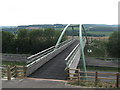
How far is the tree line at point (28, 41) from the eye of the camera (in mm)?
51188

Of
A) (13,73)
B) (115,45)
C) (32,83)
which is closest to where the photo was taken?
(32,83)

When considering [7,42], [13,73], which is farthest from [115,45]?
[13,73]

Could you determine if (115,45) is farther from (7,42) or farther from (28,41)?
(7,42)

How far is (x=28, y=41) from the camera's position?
51.8 meters

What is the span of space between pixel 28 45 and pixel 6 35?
342 inches

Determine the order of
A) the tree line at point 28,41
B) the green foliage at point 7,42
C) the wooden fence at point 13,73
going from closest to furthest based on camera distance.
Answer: the wooden fence at point 13,73
the tree line at point 28,41
the green foliage at point 7,42

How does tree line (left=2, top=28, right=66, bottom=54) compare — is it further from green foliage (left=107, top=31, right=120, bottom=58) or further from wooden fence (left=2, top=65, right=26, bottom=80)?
wooden fence (left=2, top=65, right=26, bottom=80)

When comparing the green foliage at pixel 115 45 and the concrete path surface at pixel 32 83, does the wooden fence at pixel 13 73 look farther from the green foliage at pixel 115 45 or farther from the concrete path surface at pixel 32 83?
the green foliage at pixel 115 45

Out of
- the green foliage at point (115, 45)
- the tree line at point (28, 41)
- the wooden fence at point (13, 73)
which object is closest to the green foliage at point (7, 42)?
the tree line at point (28, 41)

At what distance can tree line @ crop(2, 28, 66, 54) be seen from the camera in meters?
51.2

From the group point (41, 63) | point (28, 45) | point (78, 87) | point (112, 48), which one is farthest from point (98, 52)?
point (78, 87)

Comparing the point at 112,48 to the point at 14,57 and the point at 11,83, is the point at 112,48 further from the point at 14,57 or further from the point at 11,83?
the point at 11,83

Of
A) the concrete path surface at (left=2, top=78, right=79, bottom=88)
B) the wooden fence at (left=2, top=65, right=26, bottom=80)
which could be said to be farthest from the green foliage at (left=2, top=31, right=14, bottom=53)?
the concrete path surface at (left=2, top=78, right=79, bottom=88)

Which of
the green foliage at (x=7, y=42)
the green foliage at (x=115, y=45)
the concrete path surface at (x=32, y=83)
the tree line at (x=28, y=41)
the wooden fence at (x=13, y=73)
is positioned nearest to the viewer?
the concrete path surface at (x=32, y=83)
